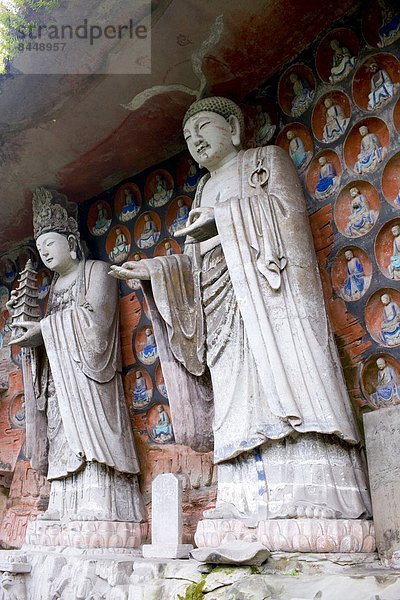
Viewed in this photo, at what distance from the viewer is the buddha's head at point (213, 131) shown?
435 cm

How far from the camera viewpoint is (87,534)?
13.9 ft

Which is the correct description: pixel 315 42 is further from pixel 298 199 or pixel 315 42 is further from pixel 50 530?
pixel 50 530

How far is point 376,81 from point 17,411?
4.15m

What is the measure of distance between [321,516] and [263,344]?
2.93 feet

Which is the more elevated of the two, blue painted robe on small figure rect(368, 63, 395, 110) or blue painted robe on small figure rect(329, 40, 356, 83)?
blue painted robe on small figure rect(329, 40, 356, 83)

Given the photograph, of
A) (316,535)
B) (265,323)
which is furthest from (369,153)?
(316,535)

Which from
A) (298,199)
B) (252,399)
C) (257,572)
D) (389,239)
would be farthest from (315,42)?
(257,572)

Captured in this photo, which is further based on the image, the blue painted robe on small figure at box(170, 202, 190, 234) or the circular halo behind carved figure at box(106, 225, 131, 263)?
the circular halo behind carved figure at box(106, 225, 131, 263)

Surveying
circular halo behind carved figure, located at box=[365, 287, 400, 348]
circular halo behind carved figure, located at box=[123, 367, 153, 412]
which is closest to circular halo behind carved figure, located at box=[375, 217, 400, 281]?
circular halo behind carved figure, located at box=[365, 287, 400, 348]

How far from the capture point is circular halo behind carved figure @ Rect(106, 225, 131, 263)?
559cm

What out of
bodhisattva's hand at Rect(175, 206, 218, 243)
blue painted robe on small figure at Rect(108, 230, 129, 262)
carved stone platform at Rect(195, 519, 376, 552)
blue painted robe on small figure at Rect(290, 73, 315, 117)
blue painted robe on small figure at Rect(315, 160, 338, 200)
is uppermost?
blue painted robe on small figure at Rect(290, 73, 315, 117)

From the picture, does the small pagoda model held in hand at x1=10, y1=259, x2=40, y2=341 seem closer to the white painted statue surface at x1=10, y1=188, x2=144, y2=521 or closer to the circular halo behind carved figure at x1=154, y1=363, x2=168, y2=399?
the white painted statue surface at x1=10, y1=188, x2=144, y2=521

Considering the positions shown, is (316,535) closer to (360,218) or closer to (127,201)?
(360,218)

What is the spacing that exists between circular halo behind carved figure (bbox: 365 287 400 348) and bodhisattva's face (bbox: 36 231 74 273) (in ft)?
8.38
